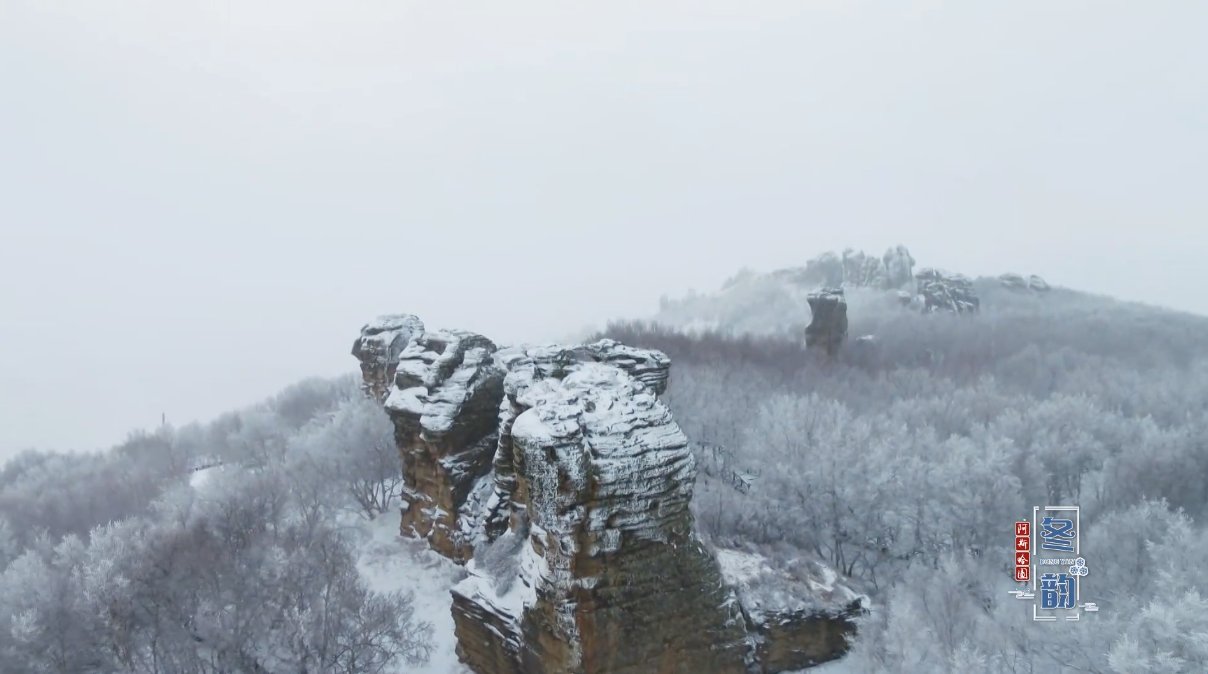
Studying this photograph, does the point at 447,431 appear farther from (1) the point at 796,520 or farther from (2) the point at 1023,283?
(2) the point at 1023,283

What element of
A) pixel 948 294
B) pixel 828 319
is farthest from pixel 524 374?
pixel 948 294

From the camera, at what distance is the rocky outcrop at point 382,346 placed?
34.4 meters

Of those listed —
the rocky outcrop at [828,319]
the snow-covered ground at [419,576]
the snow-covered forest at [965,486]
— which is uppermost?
the rocky outcrop at [828,319]

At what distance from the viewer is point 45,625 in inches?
727

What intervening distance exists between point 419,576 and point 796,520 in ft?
50.2

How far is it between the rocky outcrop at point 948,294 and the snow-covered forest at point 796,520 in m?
20.7

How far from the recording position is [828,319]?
53.4m

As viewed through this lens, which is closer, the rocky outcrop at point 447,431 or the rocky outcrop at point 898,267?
the rocky outcrop at point 447,431

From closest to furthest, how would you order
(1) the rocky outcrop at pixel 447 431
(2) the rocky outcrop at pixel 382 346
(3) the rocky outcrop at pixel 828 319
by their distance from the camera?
(1) the rocky outcrop at pixel 447 431 → (2) the rocky outcrop at pixel 382 346 → (3) the rocky outcrop at pixel 828 319

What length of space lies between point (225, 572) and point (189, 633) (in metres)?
1.98

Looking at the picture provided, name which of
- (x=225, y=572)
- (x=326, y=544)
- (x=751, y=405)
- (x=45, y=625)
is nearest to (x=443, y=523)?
(x=326, y=544)

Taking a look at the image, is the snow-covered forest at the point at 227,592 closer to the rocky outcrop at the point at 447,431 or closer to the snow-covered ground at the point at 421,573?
the snow-covered ground at the point at 421,573

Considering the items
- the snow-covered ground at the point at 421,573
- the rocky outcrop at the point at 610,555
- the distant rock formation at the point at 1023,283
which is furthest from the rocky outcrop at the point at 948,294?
the rocky outcrop at the point at 610,555

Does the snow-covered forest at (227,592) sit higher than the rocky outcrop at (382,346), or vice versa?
the rocky outcrop at (382,346)
